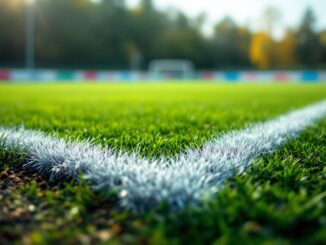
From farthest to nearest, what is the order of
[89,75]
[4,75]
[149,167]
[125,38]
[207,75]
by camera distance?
[125,38] < [207,75] < [89,75] < [4,75] < [149,167]

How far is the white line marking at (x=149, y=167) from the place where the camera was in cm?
138

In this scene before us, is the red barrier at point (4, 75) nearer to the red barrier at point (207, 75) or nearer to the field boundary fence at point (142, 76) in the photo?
the field boundary fence at point (142, 76)

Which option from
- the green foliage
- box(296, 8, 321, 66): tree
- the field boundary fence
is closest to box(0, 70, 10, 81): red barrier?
the field boundary fence

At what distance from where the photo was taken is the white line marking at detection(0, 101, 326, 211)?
138cm

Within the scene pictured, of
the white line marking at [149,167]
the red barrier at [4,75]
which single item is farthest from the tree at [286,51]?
the white line marking at [149,167]

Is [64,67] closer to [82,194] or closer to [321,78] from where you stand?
[321,78]

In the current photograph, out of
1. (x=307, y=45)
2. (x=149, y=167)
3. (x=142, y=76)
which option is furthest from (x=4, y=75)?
(x=307, y=45)

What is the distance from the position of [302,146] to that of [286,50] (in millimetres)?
59219

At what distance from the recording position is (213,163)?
5.76 feet

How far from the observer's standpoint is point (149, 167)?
5.54ft

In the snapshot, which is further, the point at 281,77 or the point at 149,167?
the point at 281,77

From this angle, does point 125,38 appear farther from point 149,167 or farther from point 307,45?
point 149,167

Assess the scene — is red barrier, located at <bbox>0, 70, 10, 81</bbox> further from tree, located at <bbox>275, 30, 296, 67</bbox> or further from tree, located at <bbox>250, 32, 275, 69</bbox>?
tree, located at <bbox>275, 30, 296, 67</bbox>

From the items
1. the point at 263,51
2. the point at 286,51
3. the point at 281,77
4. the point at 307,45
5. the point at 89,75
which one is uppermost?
the point at 307,45
